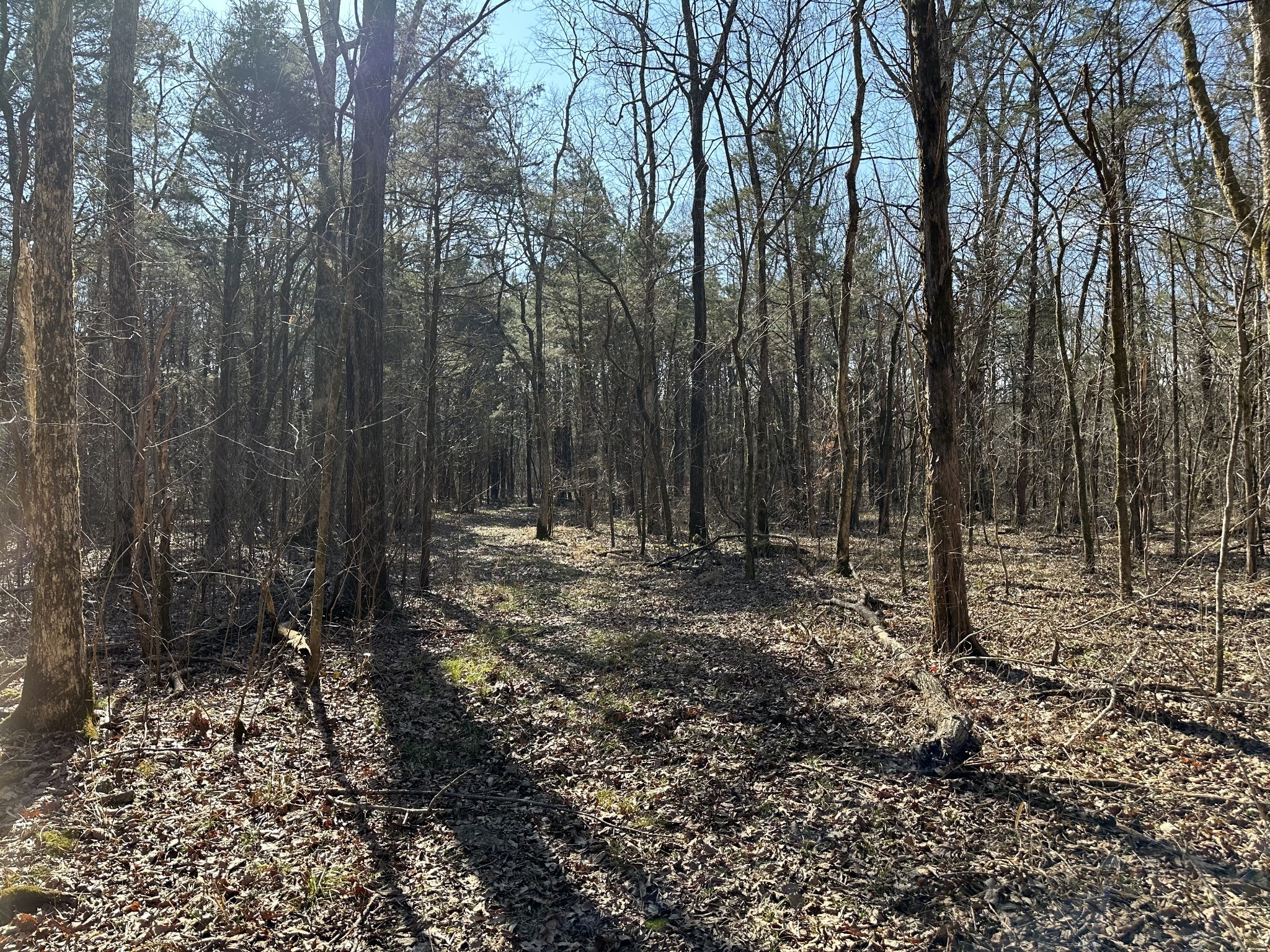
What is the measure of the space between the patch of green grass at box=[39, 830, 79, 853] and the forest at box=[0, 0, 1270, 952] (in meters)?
0.05

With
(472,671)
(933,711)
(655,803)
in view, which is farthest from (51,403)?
(933,711)

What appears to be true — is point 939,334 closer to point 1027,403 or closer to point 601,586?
point 601,586

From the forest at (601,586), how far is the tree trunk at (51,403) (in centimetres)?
3

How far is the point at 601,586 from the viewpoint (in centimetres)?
1279

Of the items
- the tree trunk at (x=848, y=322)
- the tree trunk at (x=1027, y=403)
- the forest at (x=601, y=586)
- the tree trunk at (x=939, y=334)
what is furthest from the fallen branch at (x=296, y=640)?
the tree trunk at (x=1027, y=403)

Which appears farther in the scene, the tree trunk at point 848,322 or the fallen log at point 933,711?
the tree trunk at point 848,322

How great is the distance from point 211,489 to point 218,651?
5367 mm

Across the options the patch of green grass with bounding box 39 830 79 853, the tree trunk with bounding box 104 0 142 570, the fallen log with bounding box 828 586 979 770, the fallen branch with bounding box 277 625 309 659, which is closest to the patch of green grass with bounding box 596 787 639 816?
the fallen log with bounding box 828 586 979 770

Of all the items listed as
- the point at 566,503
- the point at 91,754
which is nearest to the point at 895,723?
the point at 91,754

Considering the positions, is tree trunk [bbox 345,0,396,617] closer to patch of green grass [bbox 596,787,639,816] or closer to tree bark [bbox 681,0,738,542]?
patch of green grass [bbox 596,787,639,816]

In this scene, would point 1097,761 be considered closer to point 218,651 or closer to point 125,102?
point 218,651

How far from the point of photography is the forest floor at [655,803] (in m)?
3.51

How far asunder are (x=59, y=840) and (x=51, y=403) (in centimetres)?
299

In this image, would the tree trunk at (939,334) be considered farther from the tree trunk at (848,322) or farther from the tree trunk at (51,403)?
the tree trunk at (51,403)
